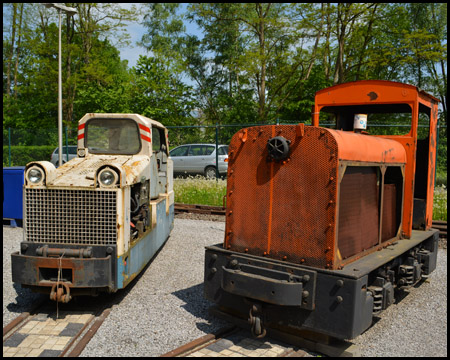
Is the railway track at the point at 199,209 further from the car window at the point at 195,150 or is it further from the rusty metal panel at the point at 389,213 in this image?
the rusty metal panel at the point at 389,213

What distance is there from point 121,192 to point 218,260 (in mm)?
1406

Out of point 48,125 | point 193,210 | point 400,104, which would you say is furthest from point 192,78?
point 400,104

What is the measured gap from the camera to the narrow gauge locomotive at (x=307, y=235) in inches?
157

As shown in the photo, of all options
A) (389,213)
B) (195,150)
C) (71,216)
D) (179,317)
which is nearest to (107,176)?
(71,216)

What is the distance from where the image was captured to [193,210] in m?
12.2

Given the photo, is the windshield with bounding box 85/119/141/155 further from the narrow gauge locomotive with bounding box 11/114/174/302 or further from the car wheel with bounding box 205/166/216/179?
the car wheel with bounding box 205/166/216/179

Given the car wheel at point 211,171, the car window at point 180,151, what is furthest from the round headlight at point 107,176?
the car window at point 180,151

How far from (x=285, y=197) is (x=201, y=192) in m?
9.24

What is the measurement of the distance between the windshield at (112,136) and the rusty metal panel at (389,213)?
3.69 meters

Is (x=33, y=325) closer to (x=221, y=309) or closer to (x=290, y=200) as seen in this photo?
(x=221, y=309)

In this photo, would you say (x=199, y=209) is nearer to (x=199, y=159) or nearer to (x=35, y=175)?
(x=199, y=159)

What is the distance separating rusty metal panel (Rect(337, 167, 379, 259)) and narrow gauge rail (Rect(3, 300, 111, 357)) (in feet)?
9.19

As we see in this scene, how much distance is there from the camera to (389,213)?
5.52 m

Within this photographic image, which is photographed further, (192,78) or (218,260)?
(192,78)
